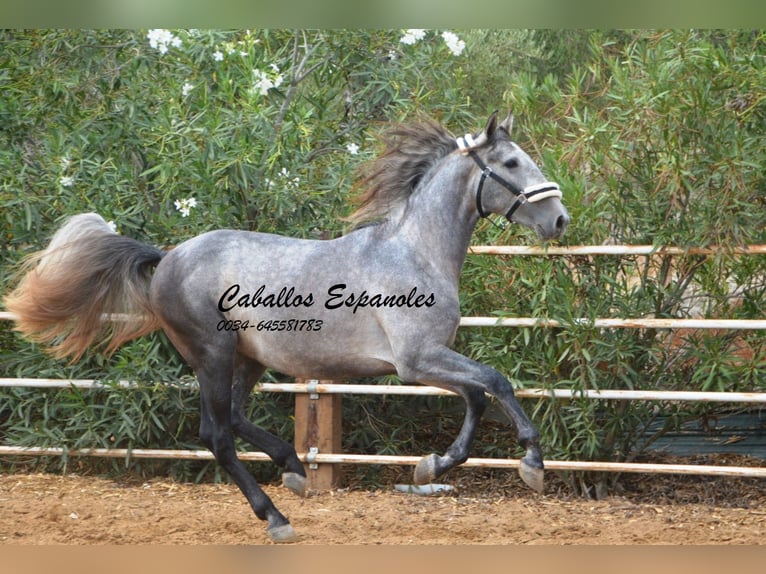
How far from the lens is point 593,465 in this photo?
16.6ft

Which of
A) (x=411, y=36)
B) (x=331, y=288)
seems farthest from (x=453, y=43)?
(x=331, y=288)

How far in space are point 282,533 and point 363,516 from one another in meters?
0.76

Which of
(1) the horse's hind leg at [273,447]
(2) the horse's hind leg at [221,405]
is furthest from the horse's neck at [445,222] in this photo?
(1) the horse's hind leg at [273,447]

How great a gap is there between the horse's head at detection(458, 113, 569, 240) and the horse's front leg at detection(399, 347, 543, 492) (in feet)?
2.06

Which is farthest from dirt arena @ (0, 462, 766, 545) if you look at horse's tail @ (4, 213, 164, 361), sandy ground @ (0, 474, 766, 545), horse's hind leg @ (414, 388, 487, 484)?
horse's tail @ (4, 213, 164, 361)

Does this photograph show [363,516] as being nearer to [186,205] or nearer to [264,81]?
[186,205]

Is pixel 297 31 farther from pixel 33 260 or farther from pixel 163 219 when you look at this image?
pixel 33 260

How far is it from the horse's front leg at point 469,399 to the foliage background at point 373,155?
1.31 m

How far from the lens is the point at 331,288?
4129 mm

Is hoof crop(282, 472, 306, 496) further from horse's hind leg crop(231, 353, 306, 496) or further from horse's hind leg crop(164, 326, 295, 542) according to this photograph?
horse's hind leg crop(164, 326, 295, 542)

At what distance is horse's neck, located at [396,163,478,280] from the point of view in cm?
412

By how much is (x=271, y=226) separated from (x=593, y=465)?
7.39 ft

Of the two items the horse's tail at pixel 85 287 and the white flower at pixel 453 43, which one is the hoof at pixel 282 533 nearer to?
the horse's tail at pixel 85 287

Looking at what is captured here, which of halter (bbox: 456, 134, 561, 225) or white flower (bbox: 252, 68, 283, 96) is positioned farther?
white flower (bbox: 252, 68, 283, 96)
